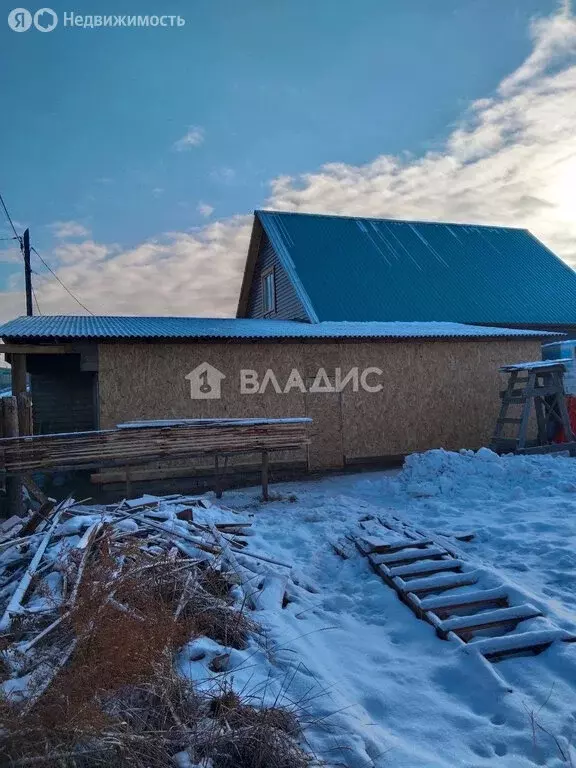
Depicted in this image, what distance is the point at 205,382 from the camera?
38.0 feet

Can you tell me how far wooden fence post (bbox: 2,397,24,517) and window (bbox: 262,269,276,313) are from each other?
35.1 feet

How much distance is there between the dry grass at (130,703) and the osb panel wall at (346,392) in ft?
23.8

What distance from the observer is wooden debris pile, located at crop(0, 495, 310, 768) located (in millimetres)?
2635

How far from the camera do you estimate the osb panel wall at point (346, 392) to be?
1118 centimetres

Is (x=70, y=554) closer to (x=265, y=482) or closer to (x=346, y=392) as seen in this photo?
(x=265, y=482)

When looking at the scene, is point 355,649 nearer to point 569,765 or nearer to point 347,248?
point 569,765

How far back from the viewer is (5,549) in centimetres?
542

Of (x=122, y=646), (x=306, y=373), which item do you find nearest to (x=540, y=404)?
(x=306, y=373)

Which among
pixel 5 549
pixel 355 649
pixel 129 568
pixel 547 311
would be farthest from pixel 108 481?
pixel 547 311

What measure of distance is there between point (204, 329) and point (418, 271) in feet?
30.6

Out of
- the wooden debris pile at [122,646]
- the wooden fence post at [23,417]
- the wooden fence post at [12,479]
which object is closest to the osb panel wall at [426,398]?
the wooden fence post at [23,417]

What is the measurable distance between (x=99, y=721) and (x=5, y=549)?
3.30 meters

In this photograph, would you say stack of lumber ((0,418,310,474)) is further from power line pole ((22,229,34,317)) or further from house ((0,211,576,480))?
power line pole ((22,229,34,317))

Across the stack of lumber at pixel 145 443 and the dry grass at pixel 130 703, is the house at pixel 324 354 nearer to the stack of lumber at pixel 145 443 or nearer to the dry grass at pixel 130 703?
the stack of lumber at pixel 145 443
